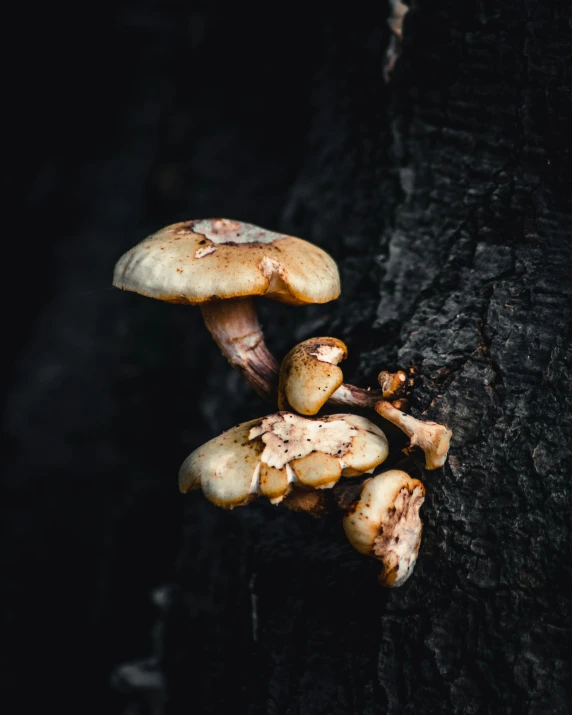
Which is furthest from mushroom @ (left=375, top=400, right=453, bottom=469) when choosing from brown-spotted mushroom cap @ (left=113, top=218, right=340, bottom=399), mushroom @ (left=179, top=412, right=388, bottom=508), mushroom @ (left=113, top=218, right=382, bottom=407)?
brown-spotted mushroom cap @ (left=113, top=218, right=340, bottom=399)

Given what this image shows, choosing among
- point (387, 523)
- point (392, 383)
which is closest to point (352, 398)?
point (392, 383)

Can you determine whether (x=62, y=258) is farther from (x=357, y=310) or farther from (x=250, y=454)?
(x=250, y=454)

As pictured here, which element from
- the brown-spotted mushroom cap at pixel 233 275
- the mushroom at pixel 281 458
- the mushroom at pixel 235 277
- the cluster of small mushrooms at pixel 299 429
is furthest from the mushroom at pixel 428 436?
the brown-spotted mushroom cap at pixel 233 275

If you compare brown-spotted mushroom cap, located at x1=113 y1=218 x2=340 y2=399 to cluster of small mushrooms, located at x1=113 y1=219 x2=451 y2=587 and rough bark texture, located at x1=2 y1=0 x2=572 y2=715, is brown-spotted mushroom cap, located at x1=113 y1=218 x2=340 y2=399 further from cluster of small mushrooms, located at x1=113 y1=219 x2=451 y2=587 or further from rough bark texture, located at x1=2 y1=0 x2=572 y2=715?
rough bark texture, located at x1=2 y1=0 x2=572 y2=715

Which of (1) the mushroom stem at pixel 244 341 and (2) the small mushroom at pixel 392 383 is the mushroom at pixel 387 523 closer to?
(2) the small mushroom at pixel 392 383

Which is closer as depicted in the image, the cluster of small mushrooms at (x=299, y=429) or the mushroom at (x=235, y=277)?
the cluster of small mushrooms at (x=299, y=429)

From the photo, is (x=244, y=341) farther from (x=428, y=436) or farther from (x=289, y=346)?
(x=428, y=436)
